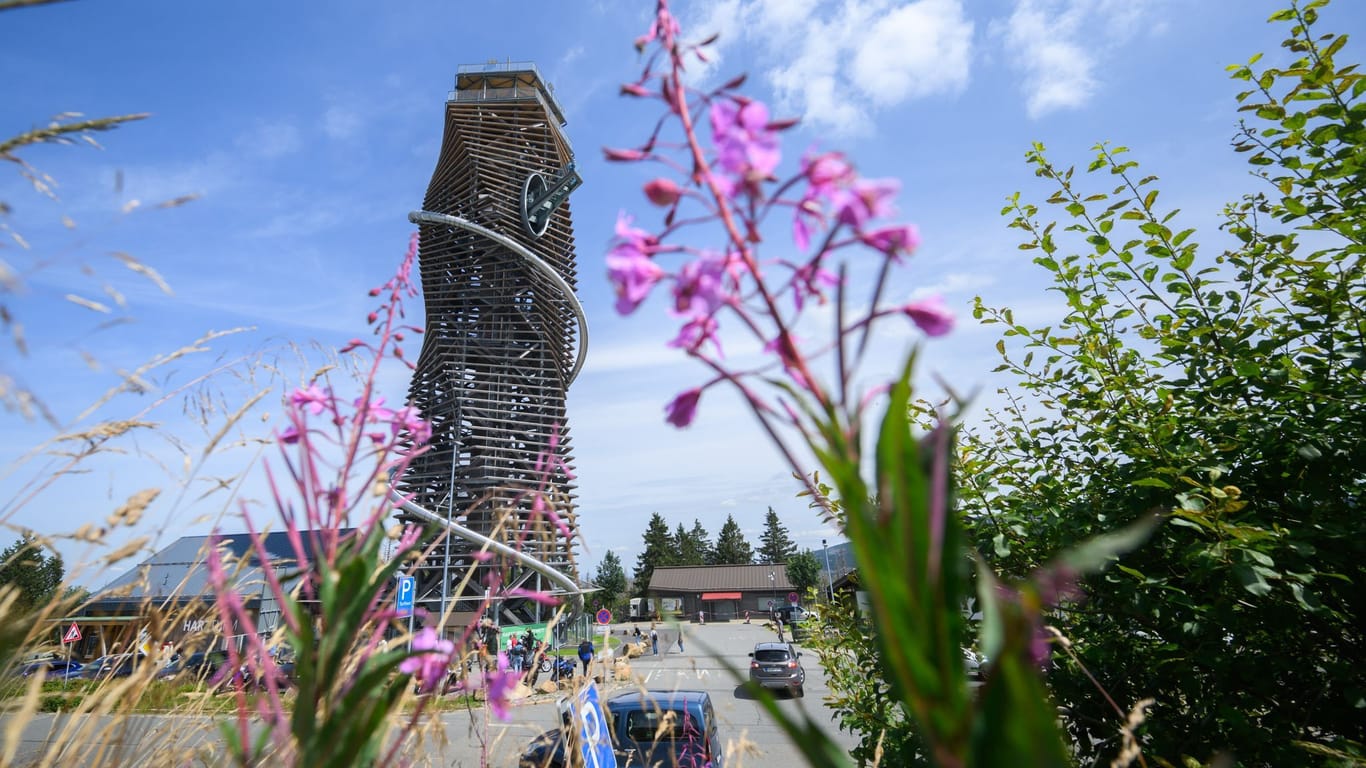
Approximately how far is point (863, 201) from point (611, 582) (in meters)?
66.4

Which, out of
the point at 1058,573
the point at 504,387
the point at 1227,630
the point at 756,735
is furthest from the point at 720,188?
the point at 504,387

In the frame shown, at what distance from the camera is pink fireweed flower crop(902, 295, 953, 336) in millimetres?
636

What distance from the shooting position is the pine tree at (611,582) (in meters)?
58.2

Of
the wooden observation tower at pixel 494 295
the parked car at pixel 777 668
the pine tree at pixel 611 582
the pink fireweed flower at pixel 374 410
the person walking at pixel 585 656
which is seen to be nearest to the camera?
the pink fireweed flower at pixel 374 410

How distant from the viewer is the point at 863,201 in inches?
24.0

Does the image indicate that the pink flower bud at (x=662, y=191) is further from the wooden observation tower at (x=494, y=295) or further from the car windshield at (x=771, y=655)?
the wooden observation tower at (x=494, y=295)

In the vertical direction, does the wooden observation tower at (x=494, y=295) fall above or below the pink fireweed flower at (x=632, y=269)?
above

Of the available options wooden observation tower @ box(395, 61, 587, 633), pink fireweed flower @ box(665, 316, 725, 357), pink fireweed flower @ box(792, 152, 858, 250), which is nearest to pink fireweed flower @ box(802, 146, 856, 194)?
pink fireweed flower @ box(792, 152, 858, 250)

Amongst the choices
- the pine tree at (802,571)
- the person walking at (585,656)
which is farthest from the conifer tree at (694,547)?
the person walking at (585,656)

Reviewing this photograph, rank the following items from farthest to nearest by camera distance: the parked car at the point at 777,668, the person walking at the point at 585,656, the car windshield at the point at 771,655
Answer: the car windshield at the point at 771,655 → the parked car at the point at 777,668 → the person walking at the point at 585,656

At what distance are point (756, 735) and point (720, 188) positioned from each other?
1039cm

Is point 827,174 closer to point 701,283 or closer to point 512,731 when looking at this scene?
point 701,283

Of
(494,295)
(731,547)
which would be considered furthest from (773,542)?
(494,295)

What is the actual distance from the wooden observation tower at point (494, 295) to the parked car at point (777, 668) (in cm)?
1111
